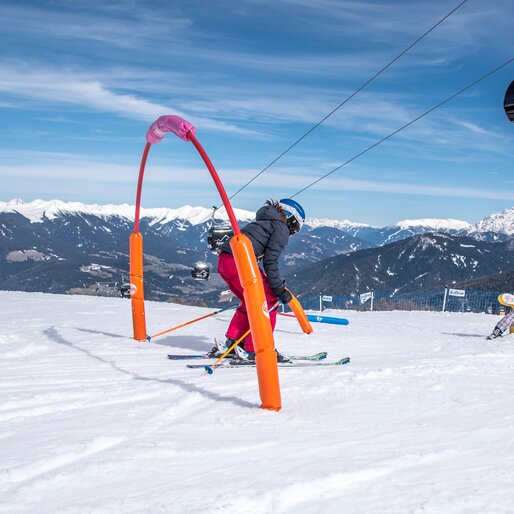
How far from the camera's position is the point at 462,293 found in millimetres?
23812

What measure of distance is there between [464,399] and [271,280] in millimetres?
2428

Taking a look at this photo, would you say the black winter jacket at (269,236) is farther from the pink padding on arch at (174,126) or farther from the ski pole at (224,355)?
the pink padding on arch at (174,126)

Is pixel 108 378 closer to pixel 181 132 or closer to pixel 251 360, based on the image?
pixel 251 360

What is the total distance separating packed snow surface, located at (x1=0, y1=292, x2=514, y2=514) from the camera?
2471 mm

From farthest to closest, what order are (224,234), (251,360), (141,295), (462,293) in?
1. (462,293)
2. (141,295)
3. (224,234)
4. (251,360)

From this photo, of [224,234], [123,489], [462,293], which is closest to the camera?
[123,489]

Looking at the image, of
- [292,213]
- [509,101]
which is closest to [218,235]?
[292,213]

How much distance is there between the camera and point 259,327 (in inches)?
177

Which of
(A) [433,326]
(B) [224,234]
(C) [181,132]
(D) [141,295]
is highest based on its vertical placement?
(C) [181,132]

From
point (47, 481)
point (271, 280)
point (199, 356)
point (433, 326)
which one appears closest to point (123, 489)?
point (47, 481)

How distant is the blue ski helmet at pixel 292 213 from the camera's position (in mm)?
6812

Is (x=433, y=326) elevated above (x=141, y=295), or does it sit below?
below

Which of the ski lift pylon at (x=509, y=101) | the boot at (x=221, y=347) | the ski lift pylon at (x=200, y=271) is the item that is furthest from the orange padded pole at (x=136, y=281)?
the ski lift pylon at (x=509, y=101)

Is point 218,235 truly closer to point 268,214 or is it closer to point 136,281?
point 268,214
